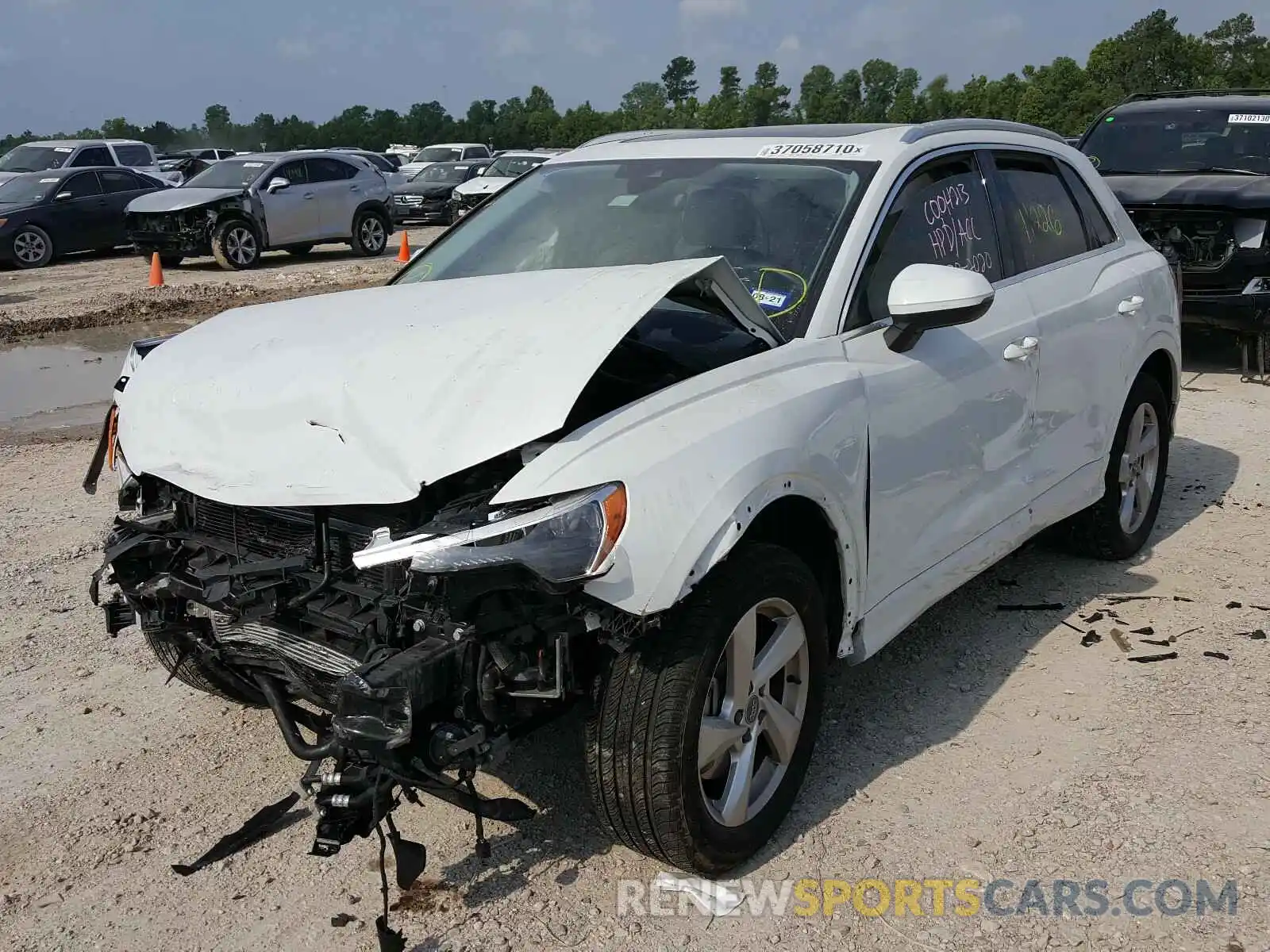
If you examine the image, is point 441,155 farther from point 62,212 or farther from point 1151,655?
point 1151,655

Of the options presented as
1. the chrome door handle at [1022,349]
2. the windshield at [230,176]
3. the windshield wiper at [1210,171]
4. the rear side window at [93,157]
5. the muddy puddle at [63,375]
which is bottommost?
the muddy puddle at [63,375]

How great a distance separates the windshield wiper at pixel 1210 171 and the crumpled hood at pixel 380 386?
7.95 m

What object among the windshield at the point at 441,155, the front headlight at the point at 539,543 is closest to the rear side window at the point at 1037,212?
the front headlight at the point at 539,543

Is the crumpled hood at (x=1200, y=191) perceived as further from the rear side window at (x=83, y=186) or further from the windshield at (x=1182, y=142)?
the rear side window at (x=83, y=186)

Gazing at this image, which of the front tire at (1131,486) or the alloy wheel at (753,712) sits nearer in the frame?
→ the alloy wheel at (753,712)

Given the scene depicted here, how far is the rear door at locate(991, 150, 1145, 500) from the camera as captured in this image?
448cm

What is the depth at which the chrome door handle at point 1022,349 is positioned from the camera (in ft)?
13.5

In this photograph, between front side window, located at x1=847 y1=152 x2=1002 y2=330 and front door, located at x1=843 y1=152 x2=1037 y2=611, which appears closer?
front door, located at x1=843 y1=152 x2=1037 y2=611

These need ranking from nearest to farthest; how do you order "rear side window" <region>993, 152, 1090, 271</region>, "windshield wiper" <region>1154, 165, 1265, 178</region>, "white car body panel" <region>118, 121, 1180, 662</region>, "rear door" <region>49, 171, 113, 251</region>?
"white car body panel" <region>118, 121, 1180, 662</region> → "rear side window" <region>993, 152, 1090, 271</region> → "windshield wiper" <region>1154, 165, 1265, 178</region> → "rear door" <region>49, 171, 113, 251</region>

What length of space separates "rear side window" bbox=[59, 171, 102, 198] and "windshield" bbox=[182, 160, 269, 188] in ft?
5.68

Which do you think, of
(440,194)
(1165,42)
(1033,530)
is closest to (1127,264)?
(1033,530)

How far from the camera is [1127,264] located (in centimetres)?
523

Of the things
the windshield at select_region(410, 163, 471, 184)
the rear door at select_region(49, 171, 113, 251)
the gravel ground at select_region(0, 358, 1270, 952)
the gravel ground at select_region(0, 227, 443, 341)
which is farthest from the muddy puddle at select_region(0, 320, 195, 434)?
the windshield at select_region(410, 163, 471, 184)

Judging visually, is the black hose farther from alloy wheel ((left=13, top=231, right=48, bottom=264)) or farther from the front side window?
alloy wheel ((left=13, top=231, right=48, bottom=264))
